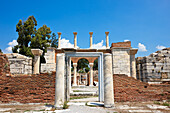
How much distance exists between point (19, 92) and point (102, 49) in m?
14.0

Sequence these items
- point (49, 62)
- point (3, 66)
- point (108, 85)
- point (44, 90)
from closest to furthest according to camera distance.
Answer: point (108, 85) → point (44, 90) → point (3, 66) → point (49, 62)

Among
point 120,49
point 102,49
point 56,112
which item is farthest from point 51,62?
point 56,112

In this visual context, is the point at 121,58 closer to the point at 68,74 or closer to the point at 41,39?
the point at 68,74

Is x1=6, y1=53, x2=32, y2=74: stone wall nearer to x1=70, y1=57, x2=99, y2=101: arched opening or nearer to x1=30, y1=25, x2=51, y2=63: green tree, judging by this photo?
x1=70, y1=57, x2=99, y2=101: arched opening

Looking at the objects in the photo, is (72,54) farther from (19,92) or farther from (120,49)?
(120,49)

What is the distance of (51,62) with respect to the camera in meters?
19.3

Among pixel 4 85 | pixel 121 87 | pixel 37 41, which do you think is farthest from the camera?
pixel 37 41

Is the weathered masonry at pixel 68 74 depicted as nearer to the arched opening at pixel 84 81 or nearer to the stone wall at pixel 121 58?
the arched opening at pixel 84 81

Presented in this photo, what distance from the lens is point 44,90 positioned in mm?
7215

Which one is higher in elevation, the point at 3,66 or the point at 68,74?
the point at 3,66

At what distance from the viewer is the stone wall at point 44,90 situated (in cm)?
689

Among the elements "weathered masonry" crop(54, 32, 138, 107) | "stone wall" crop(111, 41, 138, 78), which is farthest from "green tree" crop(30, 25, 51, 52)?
"weathered masonry" crop(54, 32, 138, 107)

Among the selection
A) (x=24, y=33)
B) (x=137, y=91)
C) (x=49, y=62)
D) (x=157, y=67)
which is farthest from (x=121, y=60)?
(x=24, y=33)

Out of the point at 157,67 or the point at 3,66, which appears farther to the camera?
the point at 157,67
